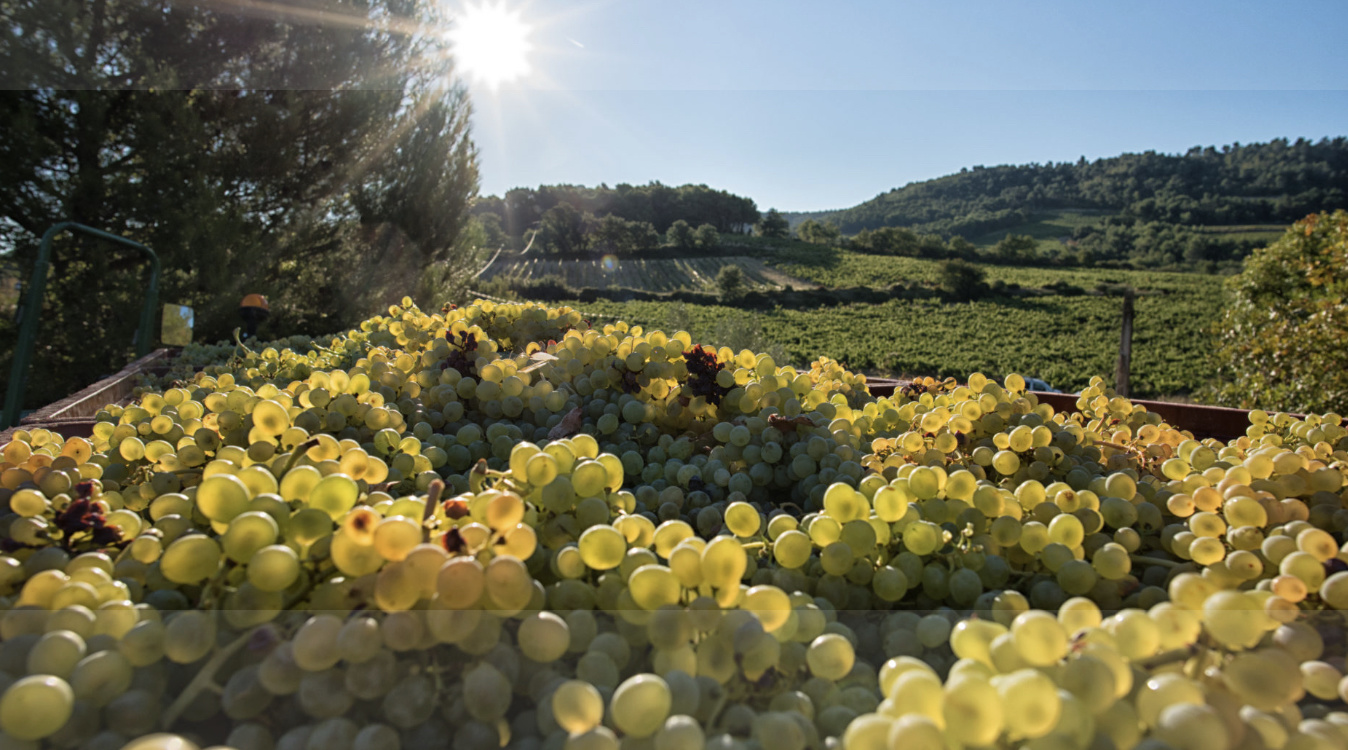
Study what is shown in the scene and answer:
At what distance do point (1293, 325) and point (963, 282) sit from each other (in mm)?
35557

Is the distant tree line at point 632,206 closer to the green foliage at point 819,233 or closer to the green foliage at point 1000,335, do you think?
the green foliage at point 819,233

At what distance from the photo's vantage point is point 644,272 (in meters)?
51.4

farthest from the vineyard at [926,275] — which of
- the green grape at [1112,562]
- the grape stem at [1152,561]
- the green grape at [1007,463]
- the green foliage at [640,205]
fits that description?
the green grape at [1112,562]

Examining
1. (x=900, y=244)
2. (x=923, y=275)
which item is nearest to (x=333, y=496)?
(x=923, y=275)

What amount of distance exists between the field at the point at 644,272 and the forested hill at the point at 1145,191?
137 feet

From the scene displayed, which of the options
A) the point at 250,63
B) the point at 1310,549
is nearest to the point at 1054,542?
the point at 1310,549

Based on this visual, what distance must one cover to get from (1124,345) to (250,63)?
40.9 ft

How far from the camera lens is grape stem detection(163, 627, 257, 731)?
1.45ft

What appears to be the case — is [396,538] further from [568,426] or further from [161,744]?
[568,426]

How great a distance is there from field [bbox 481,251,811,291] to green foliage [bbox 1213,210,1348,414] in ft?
114

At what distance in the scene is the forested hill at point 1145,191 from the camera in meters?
65.6

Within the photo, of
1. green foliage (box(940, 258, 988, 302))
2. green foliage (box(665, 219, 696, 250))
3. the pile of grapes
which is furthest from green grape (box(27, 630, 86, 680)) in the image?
green foliage (box(665, 219, 696, 250))

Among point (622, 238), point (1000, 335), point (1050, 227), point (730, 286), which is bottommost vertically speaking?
point (1000, 335)

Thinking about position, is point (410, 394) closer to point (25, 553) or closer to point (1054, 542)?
point (25, 553)
